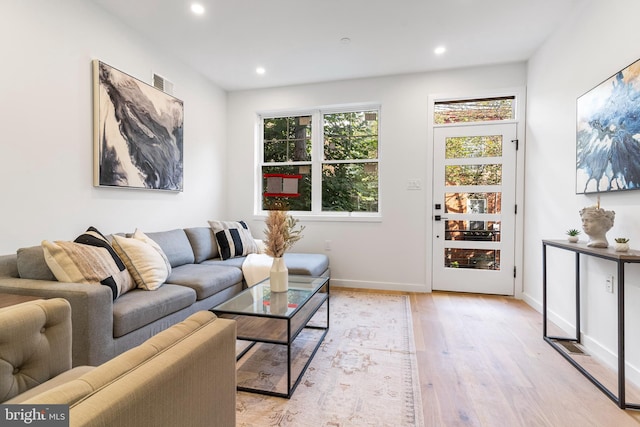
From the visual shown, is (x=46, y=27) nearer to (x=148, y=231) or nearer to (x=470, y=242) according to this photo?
(x=148, y=231)

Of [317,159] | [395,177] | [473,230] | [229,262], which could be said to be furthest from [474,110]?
[229,262]

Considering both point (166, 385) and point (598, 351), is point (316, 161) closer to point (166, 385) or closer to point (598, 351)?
point (598, 351)

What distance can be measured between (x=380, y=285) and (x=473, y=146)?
6.82ft

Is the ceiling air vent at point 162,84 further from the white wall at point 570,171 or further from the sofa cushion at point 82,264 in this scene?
the white wall at point 570,171

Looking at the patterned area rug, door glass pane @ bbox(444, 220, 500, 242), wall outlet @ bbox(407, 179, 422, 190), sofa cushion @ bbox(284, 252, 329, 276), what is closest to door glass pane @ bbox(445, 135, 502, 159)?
wall outlet @ bbox(407, 179, 422, 190)

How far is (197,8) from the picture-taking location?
2645mm

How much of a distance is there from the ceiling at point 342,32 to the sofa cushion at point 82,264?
2.09 m

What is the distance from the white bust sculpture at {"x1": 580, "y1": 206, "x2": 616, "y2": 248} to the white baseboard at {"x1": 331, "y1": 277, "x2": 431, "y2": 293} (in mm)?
2038

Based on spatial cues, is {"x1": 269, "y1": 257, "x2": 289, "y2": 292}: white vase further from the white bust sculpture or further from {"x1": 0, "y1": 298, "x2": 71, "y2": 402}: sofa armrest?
the white bust sculpture

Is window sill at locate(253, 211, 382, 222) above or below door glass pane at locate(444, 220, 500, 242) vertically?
above

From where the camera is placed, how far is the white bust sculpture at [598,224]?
78.7 inches

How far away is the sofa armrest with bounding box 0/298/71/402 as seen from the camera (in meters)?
0.96

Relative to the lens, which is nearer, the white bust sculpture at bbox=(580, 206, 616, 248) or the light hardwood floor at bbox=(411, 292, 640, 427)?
the light hardwood floor at bbox=(411, 292, 640, 427)

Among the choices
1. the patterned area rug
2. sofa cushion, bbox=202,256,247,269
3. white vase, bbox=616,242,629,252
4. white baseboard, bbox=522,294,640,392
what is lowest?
the patterned area rug
